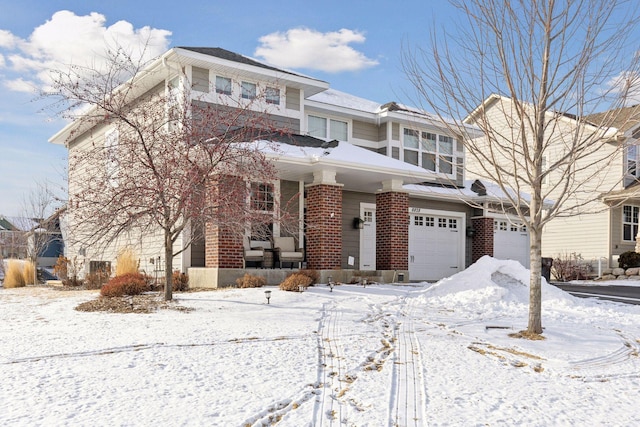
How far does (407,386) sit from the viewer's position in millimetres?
4781

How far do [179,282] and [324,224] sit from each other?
12.7 ft

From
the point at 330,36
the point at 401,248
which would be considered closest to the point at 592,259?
the point at 401,248

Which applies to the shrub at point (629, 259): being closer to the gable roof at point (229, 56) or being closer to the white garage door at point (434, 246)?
the white garage door at point (434, 246)

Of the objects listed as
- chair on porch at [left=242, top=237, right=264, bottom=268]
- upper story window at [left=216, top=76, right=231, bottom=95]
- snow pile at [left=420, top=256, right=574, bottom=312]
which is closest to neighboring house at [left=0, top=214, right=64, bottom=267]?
chair on porch at [left=242, top=237, right=264, bottom=268]

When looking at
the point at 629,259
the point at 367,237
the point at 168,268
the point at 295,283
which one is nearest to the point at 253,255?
the point at 295,283

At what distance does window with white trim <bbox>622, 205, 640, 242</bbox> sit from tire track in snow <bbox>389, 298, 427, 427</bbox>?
20.5 meters

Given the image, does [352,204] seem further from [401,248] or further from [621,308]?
[621,308]

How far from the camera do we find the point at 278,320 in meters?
7.71

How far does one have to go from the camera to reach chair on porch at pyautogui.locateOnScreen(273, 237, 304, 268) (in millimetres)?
13672

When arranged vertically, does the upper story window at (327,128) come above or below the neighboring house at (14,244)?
above

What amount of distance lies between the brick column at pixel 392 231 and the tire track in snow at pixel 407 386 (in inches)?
316

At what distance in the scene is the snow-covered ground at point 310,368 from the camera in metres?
4.05

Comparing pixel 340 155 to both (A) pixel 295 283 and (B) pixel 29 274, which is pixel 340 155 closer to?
(A) pixel 295 283

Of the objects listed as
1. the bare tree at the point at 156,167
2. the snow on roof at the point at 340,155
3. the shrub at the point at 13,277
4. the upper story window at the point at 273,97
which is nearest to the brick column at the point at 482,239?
the snow on roof at the point at 340,155
